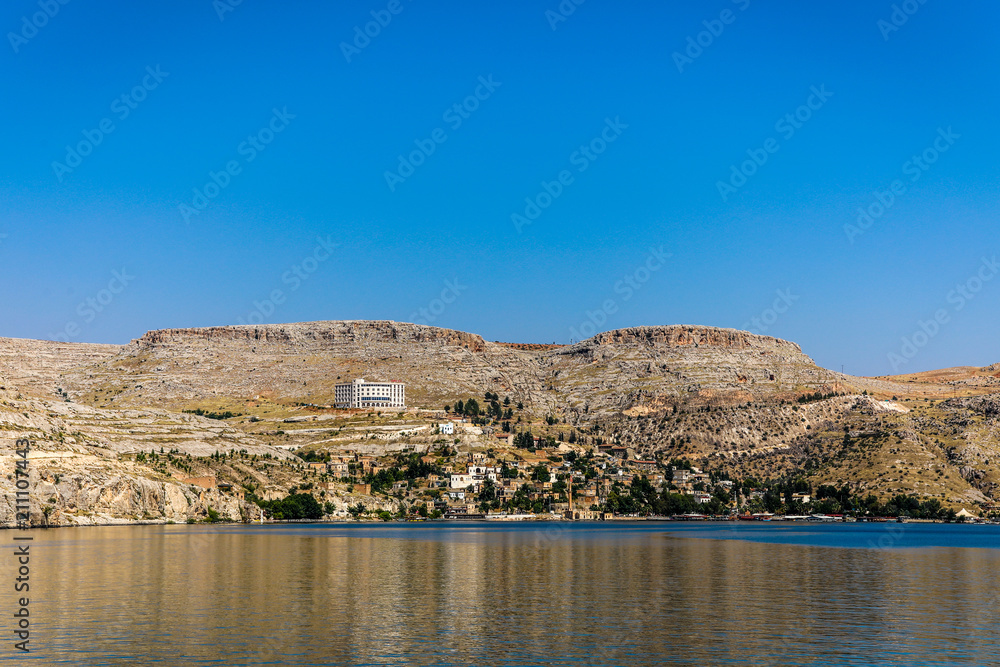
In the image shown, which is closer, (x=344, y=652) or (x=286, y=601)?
(x=344, y=652)

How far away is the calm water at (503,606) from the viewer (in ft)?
117

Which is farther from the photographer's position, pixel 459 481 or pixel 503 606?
pixel 459 481

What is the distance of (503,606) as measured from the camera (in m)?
48.7

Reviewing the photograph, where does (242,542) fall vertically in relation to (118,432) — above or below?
below

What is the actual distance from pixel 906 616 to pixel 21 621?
4012 centimetres

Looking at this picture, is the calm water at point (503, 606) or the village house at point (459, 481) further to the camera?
the village house at point (459, 481)

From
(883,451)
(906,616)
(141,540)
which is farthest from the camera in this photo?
(883,451)

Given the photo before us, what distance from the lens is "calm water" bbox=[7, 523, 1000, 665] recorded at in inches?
1400

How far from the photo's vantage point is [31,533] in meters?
108

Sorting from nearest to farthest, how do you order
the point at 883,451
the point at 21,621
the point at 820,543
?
the point at 21,621 < the point at 820,543 < the point at 883,451

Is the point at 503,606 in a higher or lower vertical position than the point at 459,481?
higher

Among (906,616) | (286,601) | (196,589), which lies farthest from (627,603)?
(196,589)

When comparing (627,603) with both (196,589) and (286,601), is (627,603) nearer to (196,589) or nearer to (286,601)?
(286,601)

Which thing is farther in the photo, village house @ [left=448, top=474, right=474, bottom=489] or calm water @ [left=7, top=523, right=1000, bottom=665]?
village house @ [left=448, top=474, right=474, bottom=489]
